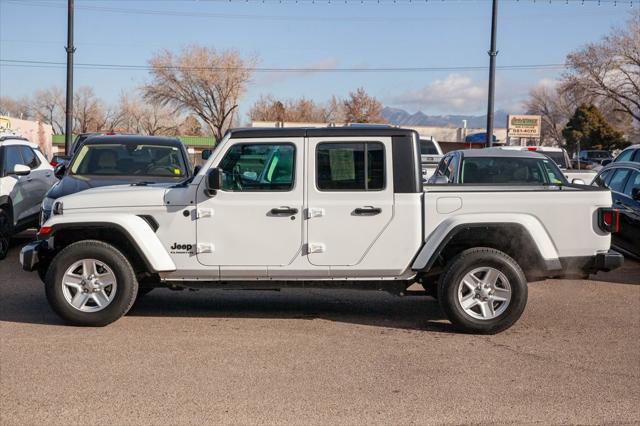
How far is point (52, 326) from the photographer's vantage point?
7.40 meters

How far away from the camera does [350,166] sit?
7348 mm

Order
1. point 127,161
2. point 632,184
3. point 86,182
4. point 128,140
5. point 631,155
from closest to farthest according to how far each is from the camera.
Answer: point 86,182
point 127,161
point 632,184
point 128,140
point 631,155

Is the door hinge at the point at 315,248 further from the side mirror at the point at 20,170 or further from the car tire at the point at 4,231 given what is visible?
the car tire at the point at 4,231

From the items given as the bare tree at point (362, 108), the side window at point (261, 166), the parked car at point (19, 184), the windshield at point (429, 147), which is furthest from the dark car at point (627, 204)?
the bare tree at point (362, 108)

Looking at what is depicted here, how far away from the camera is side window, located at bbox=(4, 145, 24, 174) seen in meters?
11.8

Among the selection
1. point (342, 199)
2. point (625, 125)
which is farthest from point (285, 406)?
point (625, 125)

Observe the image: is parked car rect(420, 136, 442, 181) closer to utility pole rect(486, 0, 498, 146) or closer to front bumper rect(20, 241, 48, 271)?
utility pole rect(486, 0, 498, 146)

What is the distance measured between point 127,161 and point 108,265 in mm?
4316

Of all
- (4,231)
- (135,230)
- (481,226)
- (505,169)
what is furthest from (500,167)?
(4,231)

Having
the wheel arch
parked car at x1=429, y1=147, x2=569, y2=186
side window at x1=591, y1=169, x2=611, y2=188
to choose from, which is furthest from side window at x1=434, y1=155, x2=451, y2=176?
the wheel arch

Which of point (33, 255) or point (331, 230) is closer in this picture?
point (331, 230)

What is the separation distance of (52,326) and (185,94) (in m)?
45.5

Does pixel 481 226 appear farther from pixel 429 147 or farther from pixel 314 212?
pixel 429 147

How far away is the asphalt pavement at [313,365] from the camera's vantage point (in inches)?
201
